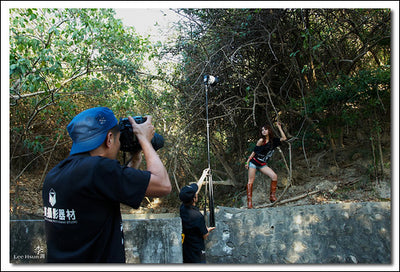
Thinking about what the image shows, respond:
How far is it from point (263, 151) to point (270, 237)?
1.68 m

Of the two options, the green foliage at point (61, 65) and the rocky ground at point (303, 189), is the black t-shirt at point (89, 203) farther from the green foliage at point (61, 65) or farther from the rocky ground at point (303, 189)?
the rocky ground at point (303, 189)

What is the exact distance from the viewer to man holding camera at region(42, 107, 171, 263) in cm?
116

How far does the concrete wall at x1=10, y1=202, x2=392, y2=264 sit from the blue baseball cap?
1.73 meters

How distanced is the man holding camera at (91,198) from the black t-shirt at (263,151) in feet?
12.0

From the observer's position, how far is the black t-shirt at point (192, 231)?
9.29ft

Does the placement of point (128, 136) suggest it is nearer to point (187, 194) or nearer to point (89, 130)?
point (89, 130)

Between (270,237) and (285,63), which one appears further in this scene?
(285,63)

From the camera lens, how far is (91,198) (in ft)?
3.86

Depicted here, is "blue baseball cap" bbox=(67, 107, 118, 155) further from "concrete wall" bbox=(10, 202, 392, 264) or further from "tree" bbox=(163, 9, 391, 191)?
"tree" bbox=(163, 9, 391, 191)

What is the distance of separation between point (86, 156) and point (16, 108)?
494cm

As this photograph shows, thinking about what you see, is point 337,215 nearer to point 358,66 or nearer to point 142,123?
point 142,123

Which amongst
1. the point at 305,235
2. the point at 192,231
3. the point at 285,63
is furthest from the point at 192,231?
the point at 285,63

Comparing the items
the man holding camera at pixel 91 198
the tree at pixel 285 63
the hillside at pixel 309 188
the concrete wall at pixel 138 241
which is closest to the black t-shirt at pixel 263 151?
the tree at pixel 285 63

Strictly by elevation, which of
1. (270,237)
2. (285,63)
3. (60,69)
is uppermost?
(285,63)
